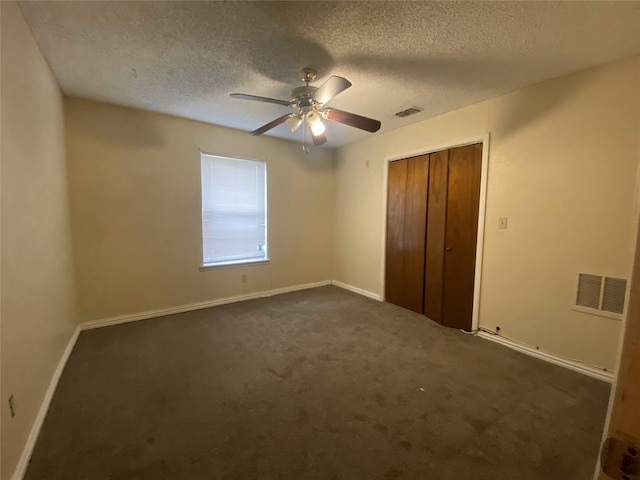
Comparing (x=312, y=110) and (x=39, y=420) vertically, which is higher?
(x=312, y=110)

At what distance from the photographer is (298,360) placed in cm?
254

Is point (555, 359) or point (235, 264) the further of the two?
point (235, 264)

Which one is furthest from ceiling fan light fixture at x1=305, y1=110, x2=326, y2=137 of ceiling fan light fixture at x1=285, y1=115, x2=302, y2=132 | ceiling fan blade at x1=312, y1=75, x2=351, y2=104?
ceiling fan blade at x1=312, y1=75, x2=351, y2=104

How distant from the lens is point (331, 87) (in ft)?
6.58

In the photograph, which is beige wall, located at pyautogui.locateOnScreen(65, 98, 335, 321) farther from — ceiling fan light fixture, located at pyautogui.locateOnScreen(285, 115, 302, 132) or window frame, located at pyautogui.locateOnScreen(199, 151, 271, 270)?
ceiling fan light fixture, located at pyautogui.locateOnScreen(285, 115, 302, 132)

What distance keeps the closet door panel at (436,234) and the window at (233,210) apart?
232cm

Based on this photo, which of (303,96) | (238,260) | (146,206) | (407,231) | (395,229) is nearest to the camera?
(303,96)

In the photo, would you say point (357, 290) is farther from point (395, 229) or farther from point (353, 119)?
point (353, 119)

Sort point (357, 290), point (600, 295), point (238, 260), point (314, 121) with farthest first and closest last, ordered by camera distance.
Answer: point (357, 290) → point (238, 260) → point (314, 121) → point (600, 295)

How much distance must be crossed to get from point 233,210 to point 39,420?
2815 mm

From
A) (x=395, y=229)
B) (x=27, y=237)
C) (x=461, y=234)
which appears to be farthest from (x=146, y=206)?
(x=461, y=234)

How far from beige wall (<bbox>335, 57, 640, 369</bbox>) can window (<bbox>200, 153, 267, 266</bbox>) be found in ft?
8.36

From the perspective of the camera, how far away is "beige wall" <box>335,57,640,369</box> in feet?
7.20

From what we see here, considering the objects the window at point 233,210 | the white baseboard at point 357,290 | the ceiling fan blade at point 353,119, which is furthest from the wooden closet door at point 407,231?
the window at point 233,210
